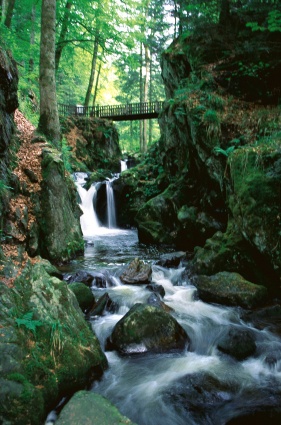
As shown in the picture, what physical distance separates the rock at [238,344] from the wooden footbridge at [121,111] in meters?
19.8

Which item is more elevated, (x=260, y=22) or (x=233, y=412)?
(x=260, y=22)

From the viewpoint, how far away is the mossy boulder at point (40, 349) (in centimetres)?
299

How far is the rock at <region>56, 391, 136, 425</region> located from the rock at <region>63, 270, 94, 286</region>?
4.10 metres

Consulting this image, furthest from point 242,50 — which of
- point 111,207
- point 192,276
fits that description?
point 111,207

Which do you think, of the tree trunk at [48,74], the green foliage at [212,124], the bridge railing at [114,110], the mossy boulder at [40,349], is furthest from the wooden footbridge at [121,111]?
the mossy boulder at [40,349]

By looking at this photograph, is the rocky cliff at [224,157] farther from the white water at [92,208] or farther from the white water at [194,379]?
the white water at [92,208]

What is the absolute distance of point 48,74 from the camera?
33.1 ft

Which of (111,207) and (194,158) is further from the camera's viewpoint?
(111,207)

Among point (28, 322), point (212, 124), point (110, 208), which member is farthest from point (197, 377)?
point (110, 208)

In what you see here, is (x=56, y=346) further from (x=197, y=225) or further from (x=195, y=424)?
(x=197, y=225)

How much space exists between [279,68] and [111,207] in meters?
9.75

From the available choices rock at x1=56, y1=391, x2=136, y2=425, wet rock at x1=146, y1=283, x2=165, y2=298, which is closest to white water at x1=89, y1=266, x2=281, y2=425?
rock at x1=56, y1=391, x2=136, y2=425

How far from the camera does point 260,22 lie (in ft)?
34.7

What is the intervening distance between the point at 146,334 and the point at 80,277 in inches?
110
